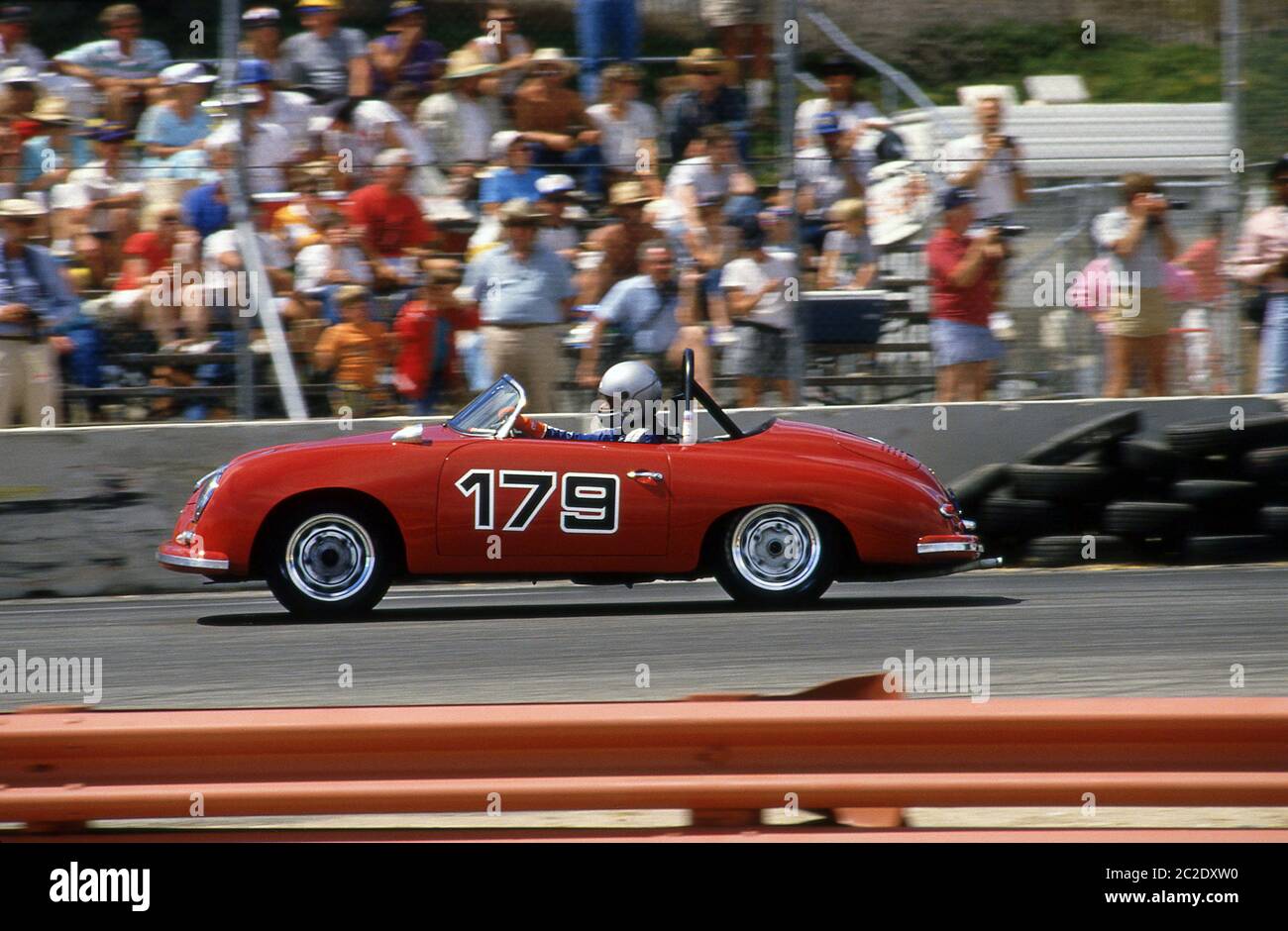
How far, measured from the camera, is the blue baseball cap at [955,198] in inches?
384

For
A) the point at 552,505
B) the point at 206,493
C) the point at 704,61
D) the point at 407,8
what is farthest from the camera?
the point at 407,8

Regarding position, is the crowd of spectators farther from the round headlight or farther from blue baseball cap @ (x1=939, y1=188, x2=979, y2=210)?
the round headlight

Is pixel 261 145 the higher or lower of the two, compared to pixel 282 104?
lower

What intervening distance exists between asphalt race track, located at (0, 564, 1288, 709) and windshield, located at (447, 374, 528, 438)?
936 mm

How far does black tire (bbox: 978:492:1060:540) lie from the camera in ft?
30.6

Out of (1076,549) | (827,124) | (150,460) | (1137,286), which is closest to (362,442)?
(150,460)

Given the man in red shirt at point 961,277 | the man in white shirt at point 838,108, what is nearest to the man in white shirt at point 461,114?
the man in white shirt at point 838,108

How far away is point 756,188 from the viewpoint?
32.3 feet

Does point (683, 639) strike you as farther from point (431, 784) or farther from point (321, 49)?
point (321, 49)

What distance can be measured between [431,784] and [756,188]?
21.1 ft

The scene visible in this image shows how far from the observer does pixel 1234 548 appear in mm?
9195

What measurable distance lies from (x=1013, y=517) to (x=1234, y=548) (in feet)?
3.96

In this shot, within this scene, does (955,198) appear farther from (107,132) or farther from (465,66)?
(107,132)
